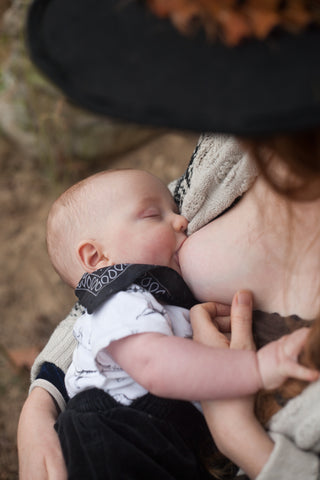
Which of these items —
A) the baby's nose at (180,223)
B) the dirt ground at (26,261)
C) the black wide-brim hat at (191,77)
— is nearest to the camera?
the black wide-brim hat at (191,77)

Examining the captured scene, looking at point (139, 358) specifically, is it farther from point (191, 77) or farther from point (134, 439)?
point (191, 77)

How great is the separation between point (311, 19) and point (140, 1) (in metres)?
0.23

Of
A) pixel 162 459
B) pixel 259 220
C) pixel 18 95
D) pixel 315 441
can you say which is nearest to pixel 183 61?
pixel 259 220

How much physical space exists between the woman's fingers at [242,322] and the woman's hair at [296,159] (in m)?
0.29

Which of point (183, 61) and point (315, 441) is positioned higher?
point (183, 61)

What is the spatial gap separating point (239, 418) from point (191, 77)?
0.65 metres

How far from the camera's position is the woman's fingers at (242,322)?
1061 millimetres

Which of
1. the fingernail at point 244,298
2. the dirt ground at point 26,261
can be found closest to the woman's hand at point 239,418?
the fingernail at point 244,298

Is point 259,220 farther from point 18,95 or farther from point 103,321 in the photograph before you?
point 18,95

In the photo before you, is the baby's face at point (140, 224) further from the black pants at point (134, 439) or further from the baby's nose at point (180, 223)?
the black pants at point (134, 439)

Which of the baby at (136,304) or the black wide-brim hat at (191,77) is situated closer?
the black wide-brim hat at (191,77)

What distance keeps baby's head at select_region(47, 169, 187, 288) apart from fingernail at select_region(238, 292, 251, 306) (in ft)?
0.87

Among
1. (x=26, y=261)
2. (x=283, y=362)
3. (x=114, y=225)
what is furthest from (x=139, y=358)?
(x=26, y=261)

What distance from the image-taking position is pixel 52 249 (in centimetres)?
148
